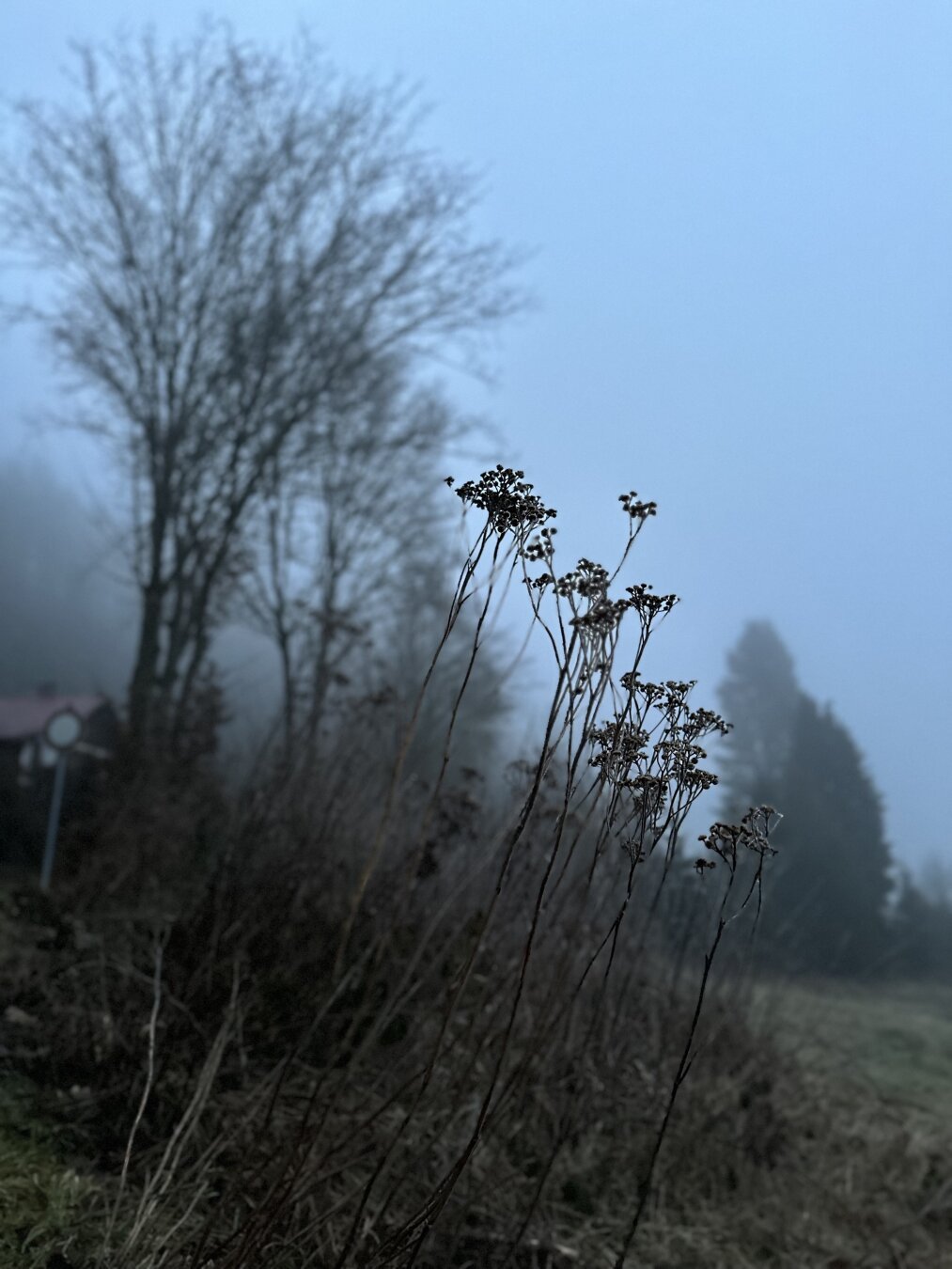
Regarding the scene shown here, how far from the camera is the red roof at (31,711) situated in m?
7.47

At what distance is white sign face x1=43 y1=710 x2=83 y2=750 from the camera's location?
18.7 feet

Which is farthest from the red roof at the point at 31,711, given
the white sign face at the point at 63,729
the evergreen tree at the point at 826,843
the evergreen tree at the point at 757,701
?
the evergreen tree at the point at 757,701

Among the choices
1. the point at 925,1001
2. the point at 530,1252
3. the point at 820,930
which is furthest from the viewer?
the point at 820,930

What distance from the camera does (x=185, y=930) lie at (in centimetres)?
329

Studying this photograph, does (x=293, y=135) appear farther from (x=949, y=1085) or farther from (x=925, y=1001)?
(x=925, y=1001)

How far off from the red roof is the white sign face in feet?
3.96

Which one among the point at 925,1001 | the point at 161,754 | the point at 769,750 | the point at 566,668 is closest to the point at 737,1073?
the point at 566,668

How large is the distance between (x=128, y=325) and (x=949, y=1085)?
9440 mm

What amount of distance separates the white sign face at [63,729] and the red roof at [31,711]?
1206 mm

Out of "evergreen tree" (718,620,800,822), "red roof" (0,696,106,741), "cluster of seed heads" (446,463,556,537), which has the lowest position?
"red roof" (0,696,106,741)

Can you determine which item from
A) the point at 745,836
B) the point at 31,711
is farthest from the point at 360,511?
the point at 745,836

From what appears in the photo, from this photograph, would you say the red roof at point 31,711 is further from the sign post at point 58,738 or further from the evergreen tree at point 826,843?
the evergreen tree at point 826,843

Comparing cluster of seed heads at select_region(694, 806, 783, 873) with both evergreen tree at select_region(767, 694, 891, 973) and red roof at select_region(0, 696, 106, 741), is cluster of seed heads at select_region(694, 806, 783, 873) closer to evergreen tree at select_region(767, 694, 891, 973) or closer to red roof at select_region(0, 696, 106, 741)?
red roof at select_region(0, 696, 106, 741)

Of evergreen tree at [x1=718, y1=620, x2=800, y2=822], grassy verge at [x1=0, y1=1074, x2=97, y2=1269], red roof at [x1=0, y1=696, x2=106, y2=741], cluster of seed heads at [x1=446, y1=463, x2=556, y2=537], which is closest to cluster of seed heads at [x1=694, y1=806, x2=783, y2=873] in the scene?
cluster of seed heads at [x1=446, y1=463, x2=556, y2=537]
